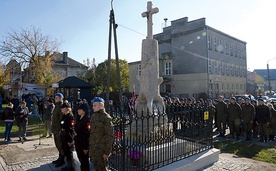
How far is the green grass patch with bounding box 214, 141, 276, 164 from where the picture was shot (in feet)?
22.1

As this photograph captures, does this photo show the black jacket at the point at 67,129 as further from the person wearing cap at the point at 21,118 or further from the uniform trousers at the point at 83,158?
the person wearing cap at the point at 21,118

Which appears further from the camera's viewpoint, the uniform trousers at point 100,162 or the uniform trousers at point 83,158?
the uniform trousers at point 83,158

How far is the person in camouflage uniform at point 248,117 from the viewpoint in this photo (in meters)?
9.26

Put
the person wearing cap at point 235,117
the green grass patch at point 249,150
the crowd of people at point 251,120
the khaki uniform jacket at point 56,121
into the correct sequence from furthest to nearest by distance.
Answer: the person wearing cap at point 235,117
the crowd of people at point 251,120
the green grass patch at point 249,150
the khaki uniform jacket at point 56,121

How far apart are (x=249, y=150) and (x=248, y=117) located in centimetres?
217

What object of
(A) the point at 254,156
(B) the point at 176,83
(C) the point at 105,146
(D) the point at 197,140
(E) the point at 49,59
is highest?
(E) the point at 49,59

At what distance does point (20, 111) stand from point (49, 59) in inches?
791

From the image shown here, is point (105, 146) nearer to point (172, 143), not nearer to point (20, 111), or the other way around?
point (172, 143)

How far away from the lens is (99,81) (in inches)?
1346

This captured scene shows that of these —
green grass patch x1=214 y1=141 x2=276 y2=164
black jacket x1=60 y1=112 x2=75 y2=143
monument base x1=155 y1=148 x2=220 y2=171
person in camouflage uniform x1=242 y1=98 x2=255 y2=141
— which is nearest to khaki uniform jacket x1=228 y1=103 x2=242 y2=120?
person in camouflage uniform x1=242 y1=98 x2=255 y2=141

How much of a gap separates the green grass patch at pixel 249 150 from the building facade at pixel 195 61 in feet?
62.2

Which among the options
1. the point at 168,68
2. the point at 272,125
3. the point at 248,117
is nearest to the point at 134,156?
the point at 248,117

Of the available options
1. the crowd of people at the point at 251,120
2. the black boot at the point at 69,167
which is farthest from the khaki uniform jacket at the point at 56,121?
the crowd of people at the point at 251,120

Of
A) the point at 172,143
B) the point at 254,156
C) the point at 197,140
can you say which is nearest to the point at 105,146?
the point at 172,143
